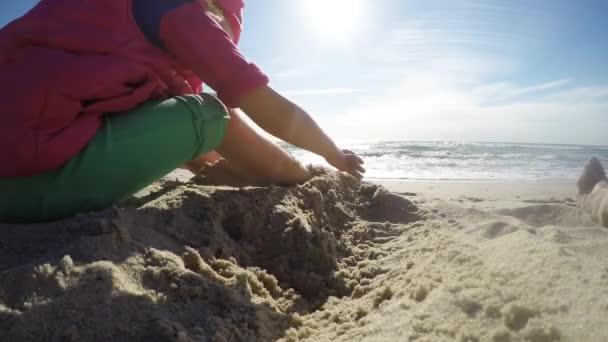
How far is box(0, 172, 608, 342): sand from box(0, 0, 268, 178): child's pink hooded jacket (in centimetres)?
26

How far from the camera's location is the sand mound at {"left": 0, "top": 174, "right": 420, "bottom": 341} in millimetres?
848

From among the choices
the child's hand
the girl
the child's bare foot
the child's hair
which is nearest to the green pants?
the girl

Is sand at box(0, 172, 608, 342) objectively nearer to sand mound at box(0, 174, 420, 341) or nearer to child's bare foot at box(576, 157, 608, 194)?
sand mound at box(0, 174, 420, 341)

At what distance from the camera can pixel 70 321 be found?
2.68 feet

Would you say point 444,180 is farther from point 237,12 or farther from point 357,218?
point 237,12

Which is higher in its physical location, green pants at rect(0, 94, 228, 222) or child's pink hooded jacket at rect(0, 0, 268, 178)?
child's pink hooded jacket at rect(0, 0, 268, 178)

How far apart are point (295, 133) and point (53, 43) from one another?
2.88 feet

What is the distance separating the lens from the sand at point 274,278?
83 cm

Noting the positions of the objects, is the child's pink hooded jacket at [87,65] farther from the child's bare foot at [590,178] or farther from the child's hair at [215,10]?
the child's bare foot at [590,178]

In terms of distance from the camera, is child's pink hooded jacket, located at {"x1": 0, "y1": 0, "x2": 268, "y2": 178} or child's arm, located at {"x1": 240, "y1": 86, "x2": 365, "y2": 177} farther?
child's arm, located at {"x1": 240, "y1": 86, "x2": 365, "y2": 177}

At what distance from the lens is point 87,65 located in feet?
4.21

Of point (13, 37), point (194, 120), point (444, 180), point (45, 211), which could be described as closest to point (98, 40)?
point (13, 37)

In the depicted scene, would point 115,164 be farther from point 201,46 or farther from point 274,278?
point 274,278

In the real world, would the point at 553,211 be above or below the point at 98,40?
below
